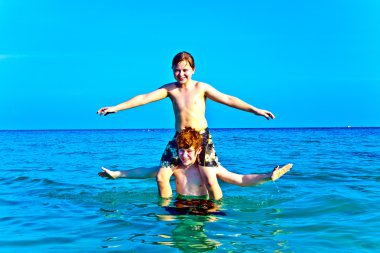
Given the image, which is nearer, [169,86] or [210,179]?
[210,179]

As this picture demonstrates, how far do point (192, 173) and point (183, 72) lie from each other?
1.48 metres

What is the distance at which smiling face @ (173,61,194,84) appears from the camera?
6.83 meters

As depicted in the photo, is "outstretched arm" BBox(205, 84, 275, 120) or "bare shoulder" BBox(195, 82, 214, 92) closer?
"outstretched arm" BBox(205, 84, 275, 120)

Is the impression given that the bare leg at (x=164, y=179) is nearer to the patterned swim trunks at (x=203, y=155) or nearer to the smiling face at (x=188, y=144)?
the patterned swim trunks at (x=203, y=155)

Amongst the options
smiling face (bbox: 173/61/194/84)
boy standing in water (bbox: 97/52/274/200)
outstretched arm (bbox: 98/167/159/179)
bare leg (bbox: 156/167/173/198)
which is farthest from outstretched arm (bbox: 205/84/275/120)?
outstretched arm (bbox: 98/167/159/179)

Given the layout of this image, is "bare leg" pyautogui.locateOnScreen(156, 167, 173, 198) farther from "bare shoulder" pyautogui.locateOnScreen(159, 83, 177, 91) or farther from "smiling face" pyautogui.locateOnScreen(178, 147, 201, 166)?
"bare shoulder" pyautogui.locateOnScreen(159, 83, 177, 91)

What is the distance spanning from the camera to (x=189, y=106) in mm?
6984

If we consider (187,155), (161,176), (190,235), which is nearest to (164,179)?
(161,176)

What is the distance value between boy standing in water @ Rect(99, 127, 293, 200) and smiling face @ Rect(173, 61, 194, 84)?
28.2 inches

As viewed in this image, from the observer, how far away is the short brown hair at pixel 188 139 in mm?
6598

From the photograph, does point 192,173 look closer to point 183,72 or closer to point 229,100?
point 229,100

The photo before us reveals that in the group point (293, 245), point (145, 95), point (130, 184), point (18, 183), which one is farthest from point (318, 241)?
point (18, 183)

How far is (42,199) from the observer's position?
24.9ft

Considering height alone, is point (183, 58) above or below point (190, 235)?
above
